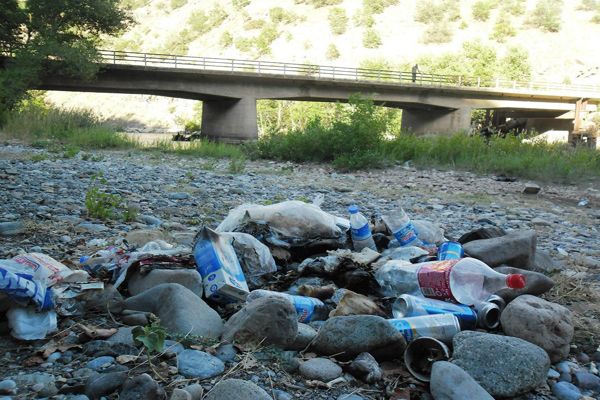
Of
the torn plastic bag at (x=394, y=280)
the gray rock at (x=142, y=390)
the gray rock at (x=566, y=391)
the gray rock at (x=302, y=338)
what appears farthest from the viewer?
the torn plastic bag at (x=394, y=280)

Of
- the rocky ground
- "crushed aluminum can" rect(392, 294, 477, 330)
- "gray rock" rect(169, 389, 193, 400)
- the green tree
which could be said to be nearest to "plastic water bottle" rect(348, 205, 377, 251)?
the rocky ground

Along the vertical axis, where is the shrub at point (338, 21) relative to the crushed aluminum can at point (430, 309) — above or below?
above

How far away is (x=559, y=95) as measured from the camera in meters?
38.7

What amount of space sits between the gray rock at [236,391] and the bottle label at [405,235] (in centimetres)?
234

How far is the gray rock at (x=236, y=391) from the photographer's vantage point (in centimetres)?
Answer: 180

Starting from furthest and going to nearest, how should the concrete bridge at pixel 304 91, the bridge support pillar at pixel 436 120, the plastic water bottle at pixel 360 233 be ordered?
the bridge support pillar at pixel 436 120
the concrete bridge at pixel 304 91
the plastic water bottle at pixel 360 233

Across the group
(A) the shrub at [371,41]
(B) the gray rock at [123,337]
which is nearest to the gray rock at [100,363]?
(B) the gray rock at [123,337]

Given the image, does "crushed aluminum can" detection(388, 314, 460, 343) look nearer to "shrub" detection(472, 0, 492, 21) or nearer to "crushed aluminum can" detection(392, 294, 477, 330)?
"crushed aluminum can" detection(392, 294, 477, 330)

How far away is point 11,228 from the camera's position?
3.92 metres

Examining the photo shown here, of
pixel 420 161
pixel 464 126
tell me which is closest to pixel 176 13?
pixel 464 126

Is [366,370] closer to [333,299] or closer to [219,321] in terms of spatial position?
[219,321]

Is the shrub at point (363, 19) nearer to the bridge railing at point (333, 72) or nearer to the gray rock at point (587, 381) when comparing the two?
the bridge railing at point (333, 72)

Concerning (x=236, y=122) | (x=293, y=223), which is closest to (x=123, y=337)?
(x=293, y=223)

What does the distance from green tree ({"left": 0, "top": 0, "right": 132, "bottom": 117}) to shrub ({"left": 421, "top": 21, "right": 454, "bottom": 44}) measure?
1876 inches
